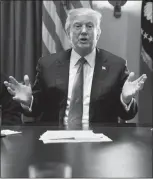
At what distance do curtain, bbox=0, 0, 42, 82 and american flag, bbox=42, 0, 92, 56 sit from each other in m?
0.11

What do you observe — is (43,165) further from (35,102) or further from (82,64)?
(82,64)

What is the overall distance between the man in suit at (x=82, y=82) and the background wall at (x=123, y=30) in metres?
0.77

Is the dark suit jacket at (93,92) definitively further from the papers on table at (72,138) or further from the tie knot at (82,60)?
the papers on table at (72,138)

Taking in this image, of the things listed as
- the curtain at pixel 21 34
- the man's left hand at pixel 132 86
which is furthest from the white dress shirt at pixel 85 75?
the curtain at pixel 21 34

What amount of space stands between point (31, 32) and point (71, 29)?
0.89m

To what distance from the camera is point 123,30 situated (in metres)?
3.08

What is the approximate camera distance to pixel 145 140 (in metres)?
1.10

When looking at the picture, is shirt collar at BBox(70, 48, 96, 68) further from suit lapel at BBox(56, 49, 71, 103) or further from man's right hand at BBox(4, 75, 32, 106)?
man's right hand at BBox(4, 75, 32, 106)

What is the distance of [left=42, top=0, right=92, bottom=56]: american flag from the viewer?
306 cm

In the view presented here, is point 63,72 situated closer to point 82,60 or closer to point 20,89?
point 82,60

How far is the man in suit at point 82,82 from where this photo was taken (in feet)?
7.00

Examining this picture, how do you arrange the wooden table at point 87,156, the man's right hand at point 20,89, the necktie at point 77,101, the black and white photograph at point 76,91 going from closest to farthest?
the wooden table at point 87,156, the black and white photograph at point 76,91, the man's right hand at point 20,89, the necktie at point 77,101

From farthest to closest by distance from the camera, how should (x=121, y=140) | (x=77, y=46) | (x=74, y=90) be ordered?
(x=77, y=46) < (x=74, y=90) < (x=121, y=140)

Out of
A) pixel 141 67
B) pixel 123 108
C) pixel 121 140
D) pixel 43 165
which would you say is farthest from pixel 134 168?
pixel 141 67
